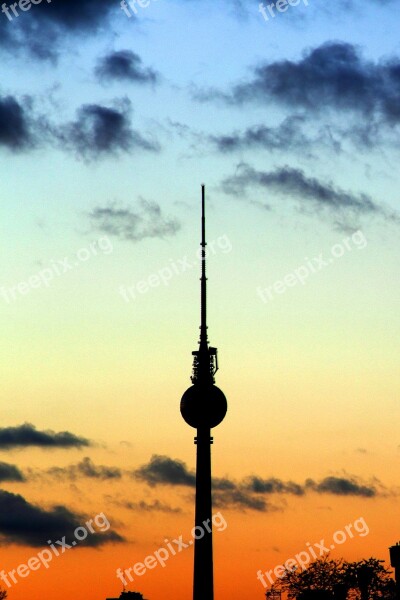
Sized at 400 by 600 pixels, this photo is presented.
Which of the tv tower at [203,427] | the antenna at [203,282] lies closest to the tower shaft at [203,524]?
the tv tower at [203,427]

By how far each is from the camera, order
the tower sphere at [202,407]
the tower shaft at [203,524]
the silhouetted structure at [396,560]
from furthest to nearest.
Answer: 1. the silhouetted structure at [396,560]
2. the tower sphere at [202,407]
3. the tower shaft at [203,524]

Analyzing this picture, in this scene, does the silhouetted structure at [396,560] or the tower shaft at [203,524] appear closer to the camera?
the tower shaft at [203,524]

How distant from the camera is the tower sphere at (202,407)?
134 m

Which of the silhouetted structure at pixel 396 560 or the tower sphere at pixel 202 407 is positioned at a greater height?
the tower sphere at pixel 202 407

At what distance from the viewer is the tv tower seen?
427ft

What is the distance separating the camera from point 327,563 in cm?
17250

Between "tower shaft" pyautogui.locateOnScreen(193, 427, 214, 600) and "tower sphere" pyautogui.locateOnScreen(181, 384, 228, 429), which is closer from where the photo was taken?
"tower shaft" pyautogui.locateOnScreen(193, 427, 214, 600)

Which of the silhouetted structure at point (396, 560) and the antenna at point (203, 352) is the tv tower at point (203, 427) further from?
the silhouetted structure at point (396, 560)

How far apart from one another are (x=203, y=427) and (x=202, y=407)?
7.55 feet

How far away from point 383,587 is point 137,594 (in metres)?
43.6

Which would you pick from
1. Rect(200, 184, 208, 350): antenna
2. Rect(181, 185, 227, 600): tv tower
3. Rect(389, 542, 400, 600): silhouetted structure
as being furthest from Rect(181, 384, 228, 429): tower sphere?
Rect(389, 542, 400, 600): silhouetted structure

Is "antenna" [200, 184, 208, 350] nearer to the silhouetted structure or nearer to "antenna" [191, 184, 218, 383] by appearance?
"antenna" [191, 184, 218, 383]

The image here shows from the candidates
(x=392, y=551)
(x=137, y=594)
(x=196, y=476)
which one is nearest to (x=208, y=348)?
(x=196, y=476)

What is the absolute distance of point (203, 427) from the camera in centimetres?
13400
